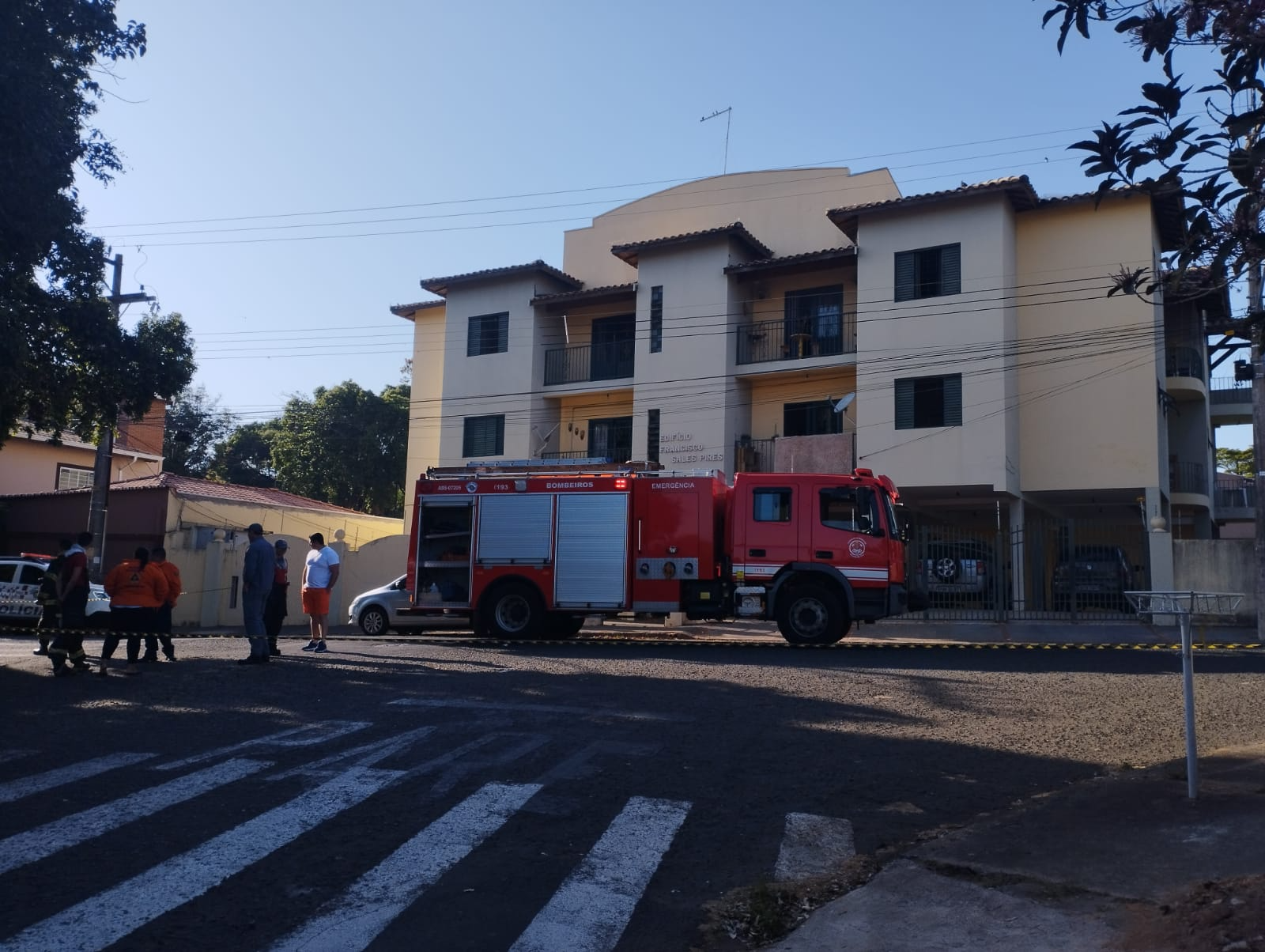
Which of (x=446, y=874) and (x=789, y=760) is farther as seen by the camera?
(x=789, y=760)

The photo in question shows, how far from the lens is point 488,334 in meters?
32.1

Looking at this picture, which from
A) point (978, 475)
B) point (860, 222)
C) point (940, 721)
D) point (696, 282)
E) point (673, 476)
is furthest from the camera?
point (696, 282)

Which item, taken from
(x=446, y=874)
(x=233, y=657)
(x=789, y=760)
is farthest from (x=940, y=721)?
(x=233, y=657)

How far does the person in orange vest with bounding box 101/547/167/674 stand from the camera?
42.5ft

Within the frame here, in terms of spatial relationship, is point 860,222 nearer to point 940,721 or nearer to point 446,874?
point 940,721

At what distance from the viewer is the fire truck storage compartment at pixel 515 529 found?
18.1m

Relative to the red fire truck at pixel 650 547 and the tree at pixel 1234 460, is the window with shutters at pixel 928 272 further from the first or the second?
the tree at pixel 1234 460

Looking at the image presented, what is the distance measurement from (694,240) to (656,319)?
224cm

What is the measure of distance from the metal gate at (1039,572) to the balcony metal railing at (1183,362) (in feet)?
23.5

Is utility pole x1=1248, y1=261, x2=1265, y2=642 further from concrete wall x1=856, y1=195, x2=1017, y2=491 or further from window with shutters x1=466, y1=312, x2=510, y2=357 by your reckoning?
window with shutters x1=466, y1=312, x2=510, y2=357

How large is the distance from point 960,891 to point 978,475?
20543 millimetres

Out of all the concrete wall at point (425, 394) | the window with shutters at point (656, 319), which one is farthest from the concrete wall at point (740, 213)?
the concrete wall at point (425, 394)

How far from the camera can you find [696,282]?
28703mm

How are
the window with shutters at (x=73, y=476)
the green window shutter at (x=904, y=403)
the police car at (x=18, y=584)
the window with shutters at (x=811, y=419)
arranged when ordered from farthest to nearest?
the window with shutters at (x=73, y=476)
the window with shutters at (x=811, y=419)
the green window shutter at (x=904, y=403)
the police car at (x=18, y=584)
